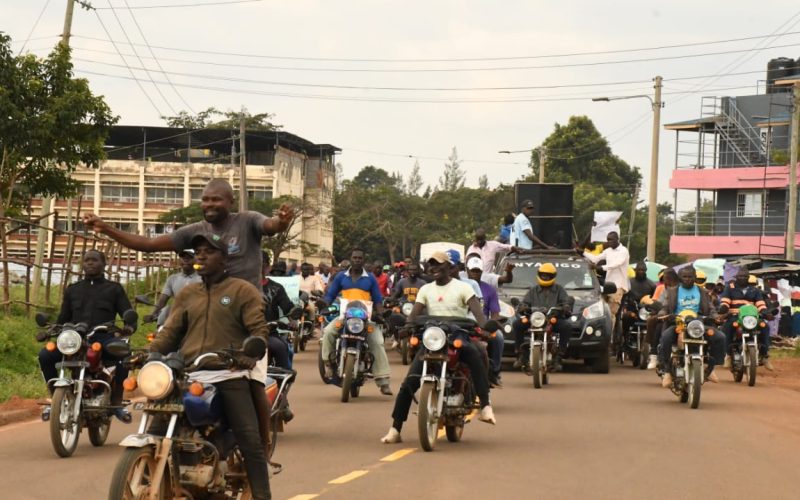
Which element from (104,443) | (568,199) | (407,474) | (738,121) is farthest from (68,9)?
(738,121)

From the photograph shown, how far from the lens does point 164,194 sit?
8600 centimetres

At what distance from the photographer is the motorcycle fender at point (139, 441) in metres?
6.96

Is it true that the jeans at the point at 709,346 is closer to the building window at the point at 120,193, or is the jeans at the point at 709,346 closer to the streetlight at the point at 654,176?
the streetlight at the point at 654,176

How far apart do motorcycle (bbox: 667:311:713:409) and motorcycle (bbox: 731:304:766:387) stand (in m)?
3.50

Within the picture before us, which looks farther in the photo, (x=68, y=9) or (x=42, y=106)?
(x=68, y=9)

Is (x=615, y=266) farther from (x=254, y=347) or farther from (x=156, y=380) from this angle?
(x=156, y=380)

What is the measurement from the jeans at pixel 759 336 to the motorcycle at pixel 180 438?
1444 centimetres

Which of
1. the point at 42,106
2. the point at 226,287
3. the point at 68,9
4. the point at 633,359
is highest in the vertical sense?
the point at 68,9

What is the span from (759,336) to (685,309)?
5031mm

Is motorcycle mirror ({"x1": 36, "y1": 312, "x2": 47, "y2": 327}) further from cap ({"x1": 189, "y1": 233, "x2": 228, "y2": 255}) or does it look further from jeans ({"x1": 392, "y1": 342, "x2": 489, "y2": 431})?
cap ({"x1": 189, "y1": 233, "x2": 228, "y2": 255})

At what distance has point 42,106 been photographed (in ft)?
84.9

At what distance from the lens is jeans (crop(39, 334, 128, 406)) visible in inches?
483

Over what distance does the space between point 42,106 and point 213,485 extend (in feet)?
64.3

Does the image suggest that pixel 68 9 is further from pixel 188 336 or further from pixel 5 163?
pixel 188 336
